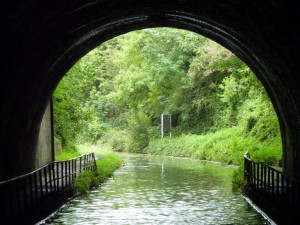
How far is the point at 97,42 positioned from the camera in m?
19.5

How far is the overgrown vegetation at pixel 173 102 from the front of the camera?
32.2 meters

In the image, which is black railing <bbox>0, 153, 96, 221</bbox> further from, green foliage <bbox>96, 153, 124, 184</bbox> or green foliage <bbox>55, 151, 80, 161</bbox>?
green foliage <bbox>55, 151, 80, 161</bbox>

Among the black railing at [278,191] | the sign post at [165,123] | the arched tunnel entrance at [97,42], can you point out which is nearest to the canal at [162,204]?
the black railing at [278,191]

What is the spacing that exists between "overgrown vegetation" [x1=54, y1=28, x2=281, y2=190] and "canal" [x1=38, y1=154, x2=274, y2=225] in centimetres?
616

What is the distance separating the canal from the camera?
14.3 m

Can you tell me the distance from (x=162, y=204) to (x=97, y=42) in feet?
19.7

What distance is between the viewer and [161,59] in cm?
5000

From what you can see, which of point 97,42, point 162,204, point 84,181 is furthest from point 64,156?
point 162,204

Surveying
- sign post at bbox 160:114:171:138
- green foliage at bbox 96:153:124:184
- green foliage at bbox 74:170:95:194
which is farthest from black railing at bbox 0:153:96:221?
sign post at bbox 160:114:171:138

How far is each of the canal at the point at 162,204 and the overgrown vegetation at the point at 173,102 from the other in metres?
6.16

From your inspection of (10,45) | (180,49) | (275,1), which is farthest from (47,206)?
(180,49)

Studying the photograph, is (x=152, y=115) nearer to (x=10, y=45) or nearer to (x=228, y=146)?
(x=228, y=146)

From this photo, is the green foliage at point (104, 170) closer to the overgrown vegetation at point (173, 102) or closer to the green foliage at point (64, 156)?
the green foliage at point (64, 156)

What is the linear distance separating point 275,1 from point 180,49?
3913cm
